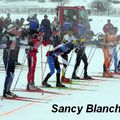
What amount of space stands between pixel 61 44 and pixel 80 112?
12.3 feet

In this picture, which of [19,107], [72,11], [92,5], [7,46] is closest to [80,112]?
[19,107]

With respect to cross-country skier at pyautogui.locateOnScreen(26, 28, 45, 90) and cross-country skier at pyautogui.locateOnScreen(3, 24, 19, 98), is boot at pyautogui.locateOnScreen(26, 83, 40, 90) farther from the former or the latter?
cross-country skier at pyautogui.locateOnScreen(3, 24, 19, 98)

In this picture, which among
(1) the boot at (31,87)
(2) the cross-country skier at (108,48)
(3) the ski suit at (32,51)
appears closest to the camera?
(3) the ski suit at (32,51)

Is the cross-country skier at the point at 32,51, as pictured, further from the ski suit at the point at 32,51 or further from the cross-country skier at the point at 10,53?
the cross-country skier at the point at 10,53

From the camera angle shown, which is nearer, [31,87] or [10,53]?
[10,53]

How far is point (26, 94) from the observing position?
13.8m

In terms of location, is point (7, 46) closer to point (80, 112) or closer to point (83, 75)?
→ point (80, 112)

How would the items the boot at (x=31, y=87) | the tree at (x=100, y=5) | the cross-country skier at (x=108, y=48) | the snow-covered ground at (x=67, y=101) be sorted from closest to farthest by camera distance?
1. the snow-covered ground at (x=67, y=101)
2. the boot at (x=31, y=87)
3. the cross-country skier at (x=108, y=48)
4. the tree at (x=100, y=5)

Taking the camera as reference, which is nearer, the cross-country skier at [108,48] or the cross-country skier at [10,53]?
the cross-country skier at [10,53]

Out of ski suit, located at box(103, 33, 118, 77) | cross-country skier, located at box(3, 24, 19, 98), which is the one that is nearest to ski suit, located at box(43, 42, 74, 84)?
cross-country skier, located at box(3, 24, 19, 98)

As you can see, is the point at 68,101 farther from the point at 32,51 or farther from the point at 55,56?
the point at 55,56

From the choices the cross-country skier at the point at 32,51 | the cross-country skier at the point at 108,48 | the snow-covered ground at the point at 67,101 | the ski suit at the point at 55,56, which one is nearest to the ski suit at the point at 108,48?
the cross-country skier at the point at 108,48

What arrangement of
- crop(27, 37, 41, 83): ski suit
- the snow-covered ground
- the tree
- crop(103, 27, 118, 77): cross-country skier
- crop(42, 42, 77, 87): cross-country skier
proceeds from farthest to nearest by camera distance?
the tree, crop(103, 27, 118, 77): cross-country skier, crop(42, 42, 77, 87): cross-country skier, crop(27, 37, 41, 83): ski suit, the snow-covered ground

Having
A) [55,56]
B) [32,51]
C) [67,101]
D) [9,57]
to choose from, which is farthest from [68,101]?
[55,56]
